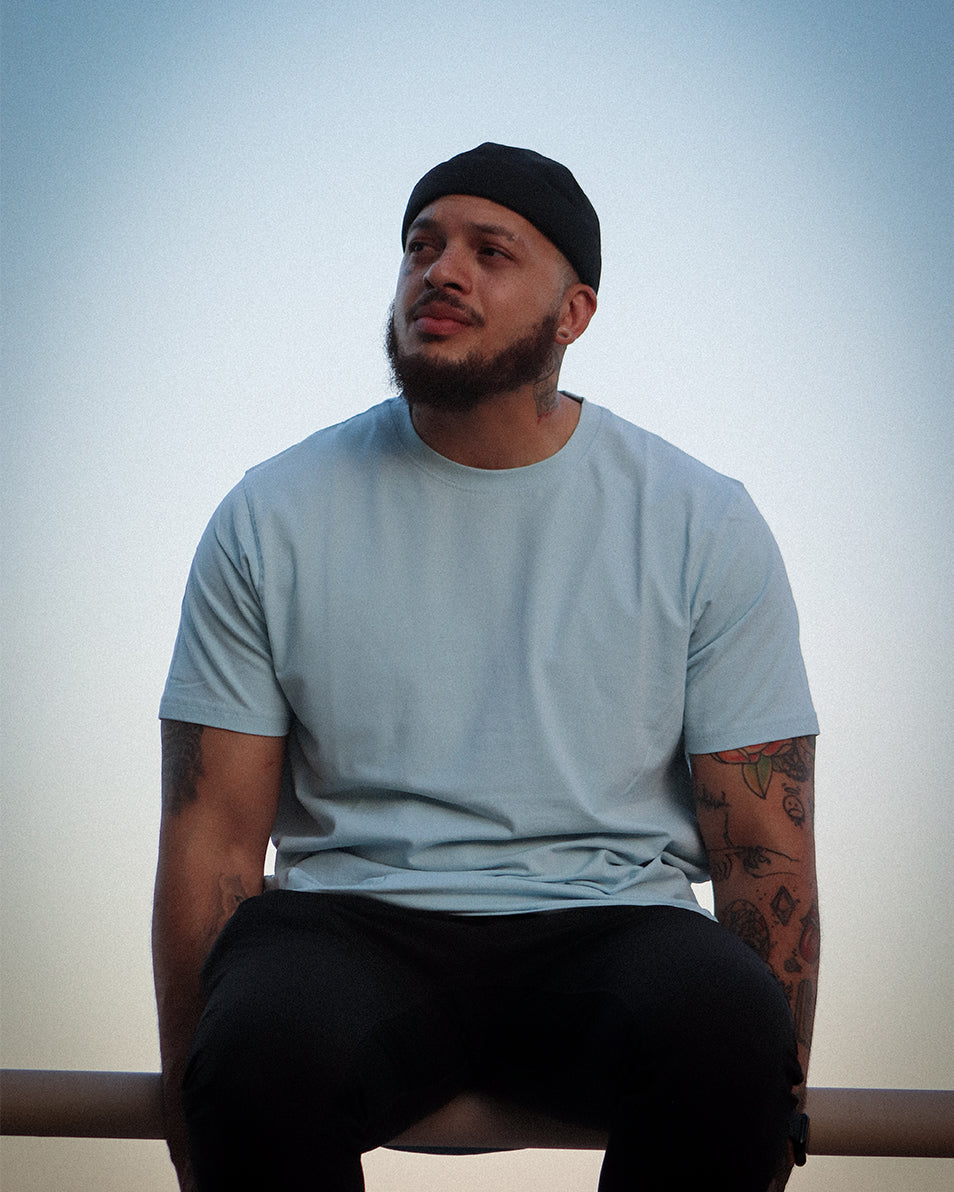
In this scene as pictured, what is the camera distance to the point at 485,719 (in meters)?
1.22

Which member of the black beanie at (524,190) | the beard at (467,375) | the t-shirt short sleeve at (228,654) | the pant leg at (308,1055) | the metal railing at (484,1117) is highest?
the black beanie at (524,190)

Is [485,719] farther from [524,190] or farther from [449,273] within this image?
[524,190]

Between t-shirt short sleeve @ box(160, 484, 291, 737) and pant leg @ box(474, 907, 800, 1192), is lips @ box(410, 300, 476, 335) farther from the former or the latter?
pant leg @ box(474, 907, 800, 1192)

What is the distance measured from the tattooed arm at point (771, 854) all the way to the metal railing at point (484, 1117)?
9 cm

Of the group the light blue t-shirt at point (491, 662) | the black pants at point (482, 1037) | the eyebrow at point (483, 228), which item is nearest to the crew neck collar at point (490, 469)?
the light blue t-shirt at point (491, 662)

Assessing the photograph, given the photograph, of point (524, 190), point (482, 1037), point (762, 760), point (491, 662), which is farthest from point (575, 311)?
point (482, 1037)

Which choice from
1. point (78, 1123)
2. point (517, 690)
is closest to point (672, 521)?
point (517, 690)

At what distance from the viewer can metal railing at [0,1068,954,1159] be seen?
1.05 metres

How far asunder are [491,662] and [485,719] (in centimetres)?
6

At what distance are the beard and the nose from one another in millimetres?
76

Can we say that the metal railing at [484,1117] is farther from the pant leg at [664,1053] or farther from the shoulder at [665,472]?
the shoulder at [665,472]

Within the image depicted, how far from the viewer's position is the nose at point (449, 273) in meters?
1.32

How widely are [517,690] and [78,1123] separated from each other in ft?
1.87

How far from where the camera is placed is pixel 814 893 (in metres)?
1.24
